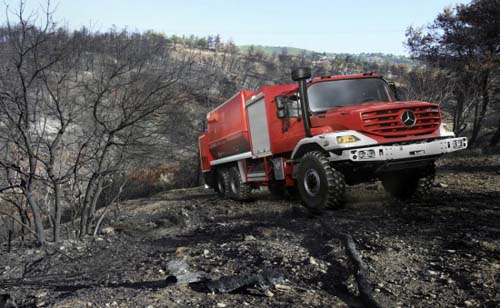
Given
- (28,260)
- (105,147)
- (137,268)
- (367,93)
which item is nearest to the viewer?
(137,268)

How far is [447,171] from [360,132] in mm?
Answer: 5796

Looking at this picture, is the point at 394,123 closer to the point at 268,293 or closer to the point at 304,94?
the point at 304,94

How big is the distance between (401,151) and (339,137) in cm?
99

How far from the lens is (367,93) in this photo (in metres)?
7.83

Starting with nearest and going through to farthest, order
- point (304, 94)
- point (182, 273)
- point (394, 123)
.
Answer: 1. point (182, 273)
2. point (394, 123)
3. point (304, 94)

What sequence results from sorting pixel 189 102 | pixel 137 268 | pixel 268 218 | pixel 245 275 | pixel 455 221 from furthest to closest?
pixel 189 102 < pixel 268 218 < pixel 455 221 < pixel 137 268 < pixel 245 275

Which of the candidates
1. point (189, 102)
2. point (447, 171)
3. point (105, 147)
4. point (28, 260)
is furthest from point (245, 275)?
point (447, 171)

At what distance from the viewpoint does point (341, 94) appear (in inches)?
303

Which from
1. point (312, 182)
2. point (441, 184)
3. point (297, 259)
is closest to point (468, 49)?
point (441, 184)

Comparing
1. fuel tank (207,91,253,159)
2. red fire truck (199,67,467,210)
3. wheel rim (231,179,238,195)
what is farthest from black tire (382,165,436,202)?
wheel rim (231,179,238,195)

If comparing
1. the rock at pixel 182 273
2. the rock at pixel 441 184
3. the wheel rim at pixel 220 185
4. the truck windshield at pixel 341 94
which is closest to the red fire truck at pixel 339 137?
the truck windshield at pixel 341 94

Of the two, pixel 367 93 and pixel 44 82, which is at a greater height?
pixel 44 82

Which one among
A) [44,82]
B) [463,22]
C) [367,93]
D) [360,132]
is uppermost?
[463,22]

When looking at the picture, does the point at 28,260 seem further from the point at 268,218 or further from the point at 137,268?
the point at 268,218
